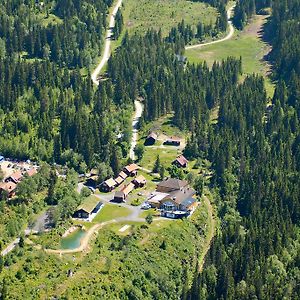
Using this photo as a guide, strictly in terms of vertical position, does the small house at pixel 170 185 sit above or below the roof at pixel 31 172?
below

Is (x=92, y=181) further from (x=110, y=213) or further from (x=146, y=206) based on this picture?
(x=146, y=206)

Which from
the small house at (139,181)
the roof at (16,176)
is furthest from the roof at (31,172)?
the small house at (139,181)

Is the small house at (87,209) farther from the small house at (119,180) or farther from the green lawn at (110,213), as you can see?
the small house at (119,180)

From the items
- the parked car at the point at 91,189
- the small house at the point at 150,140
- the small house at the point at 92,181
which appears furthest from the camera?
the small house at the point at 150,140

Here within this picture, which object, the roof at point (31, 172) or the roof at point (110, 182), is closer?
the roof at point (31, 172)

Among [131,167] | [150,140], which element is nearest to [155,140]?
[150,140]
